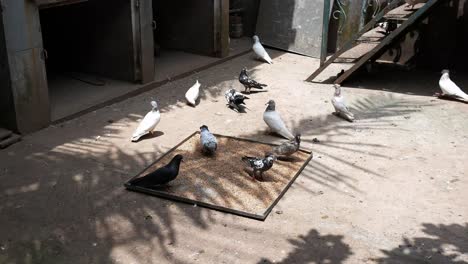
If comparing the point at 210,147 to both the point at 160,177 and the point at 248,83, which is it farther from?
the point at 248,83

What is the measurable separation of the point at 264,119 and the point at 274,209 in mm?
2158

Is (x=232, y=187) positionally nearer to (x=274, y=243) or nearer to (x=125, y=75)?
(x=274, y=243)

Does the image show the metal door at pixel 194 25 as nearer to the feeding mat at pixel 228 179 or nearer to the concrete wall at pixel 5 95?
the feeding mat at pixel 228 179

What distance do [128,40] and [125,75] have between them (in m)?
0.65

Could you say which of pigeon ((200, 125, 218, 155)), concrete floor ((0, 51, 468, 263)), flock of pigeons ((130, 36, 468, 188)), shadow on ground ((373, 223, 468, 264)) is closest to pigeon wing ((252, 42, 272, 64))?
flock of pigeons ((130, 36, 468, 188))

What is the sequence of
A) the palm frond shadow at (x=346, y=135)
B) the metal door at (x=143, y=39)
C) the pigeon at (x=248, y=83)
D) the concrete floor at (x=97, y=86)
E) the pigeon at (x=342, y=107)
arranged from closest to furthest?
the palm frond shadow at (x=346, y=135)
the pigeon at (x=342, y=107)
the concrete floor at (x=97, y=86)
the metal door at (x=143, y=39)
the pigeon at (x=248, y=83)

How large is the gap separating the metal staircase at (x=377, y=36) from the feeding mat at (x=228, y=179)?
11.2 feet

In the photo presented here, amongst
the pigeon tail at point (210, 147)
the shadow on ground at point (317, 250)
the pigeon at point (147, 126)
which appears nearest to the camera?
the shadow on ground at point (317, 250)

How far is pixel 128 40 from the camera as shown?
914 cm

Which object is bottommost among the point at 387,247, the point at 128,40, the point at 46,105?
the point at 387,247

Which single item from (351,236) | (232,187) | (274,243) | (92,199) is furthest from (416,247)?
(92,199)

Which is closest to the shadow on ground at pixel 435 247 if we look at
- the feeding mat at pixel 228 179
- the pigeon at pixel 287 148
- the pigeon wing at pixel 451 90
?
the feeding mat at pixel 228 179

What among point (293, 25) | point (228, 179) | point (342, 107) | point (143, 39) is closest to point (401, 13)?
point (293, 25)

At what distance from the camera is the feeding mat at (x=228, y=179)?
5.51 metres
